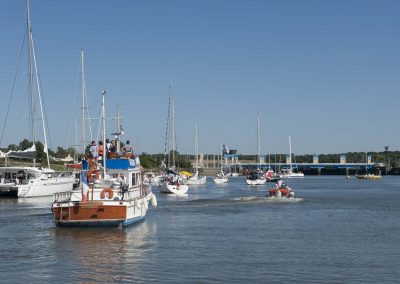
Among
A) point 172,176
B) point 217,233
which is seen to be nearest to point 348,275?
point 217,233

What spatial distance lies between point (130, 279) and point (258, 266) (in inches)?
236

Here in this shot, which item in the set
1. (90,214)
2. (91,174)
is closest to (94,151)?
(91,174)

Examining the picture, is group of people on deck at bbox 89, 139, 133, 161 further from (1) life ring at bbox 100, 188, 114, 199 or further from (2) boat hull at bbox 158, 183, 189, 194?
(2) boat hull at bbox 158, 183, 189, 194

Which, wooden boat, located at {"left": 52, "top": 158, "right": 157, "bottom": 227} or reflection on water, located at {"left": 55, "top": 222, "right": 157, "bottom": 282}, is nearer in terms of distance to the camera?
reflection on water, located at {"left": 55, "top": 222, "right": 157, "bottom": 282}

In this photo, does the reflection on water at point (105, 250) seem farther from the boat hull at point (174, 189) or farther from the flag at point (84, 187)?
the boat hull at point (174, 189)

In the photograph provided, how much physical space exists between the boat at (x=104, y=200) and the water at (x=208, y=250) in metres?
0.76

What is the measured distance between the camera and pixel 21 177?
83.9 m

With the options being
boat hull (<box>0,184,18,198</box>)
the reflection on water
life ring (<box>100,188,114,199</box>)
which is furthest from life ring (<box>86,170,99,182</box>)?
boat hull (<box>0,184,18,198</box>)

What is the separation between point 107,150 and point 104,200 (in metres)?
7.66

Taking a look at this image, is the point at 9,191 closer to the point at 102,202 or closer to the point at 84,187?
the point at 84,187

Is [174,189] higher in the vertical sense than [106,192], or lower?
lower

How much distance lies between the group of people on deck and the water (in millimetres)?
5387

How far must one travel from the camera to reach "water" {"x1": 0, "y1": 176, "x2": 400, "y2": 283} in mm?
27875

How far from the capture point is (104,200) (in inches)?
1654
